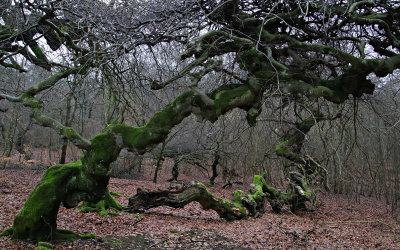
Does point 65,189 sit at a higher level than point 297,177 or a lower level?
lower

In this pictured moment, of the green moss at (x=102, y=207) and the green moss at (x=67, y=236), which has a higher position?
the green moss at (x=102, y=207)

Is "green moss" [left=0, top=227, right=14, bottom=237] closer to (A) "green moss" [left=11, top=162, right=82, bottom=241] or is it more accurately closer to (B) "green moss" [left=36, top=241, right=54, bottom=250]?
(A) "green moss" [left=11, top=162, right=82, bottom=241]

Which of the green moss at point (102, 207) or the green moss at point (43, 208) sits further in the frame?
the green moss at point (102, 207)

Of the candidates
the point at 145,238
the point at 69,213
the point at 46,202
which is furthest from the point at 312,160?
the point at 46,202

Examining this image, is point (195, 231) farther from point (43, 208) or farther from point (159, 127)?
point (159, 127)

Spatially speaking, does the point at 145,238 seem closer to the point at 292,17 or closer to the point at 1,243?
the point at 1,243

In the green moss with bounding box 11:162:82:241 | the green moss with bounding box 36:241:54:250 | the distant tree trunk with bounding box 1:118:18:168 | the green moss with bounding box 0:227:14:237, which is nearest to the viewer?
the green moss with bounding box 36:241:54:250

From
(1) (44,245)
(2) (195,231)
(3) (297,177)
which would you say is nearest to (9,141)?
(2) (195,231)

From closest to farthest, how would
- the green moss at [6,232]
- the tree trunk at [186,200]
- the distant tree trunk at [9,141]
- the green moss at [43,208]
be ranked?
1. the green moss at [43,208]
2. the green moss at [6,232]
3. the tree trunk at [186,200]
4. the distant tree trunk at [9,141]

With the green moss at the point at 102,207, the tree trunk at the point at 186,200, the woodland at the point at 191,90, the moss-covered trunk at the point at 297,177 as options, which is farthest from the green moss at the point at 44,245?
the moss-covered trunk at the point at 297,177

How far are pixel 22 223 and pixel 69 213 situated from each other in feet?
8.57

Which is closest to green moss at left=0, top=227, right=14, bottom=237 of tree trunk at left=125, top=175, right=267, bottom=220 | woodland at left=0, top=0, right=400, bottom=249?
woodland at left=0, top=0, right=400, bottom=249

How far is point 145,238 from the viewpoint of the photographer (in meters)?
5.58

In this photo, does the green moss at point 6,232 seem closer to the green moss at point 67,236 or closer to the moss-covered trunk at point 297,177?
the green moss at point 67,236
